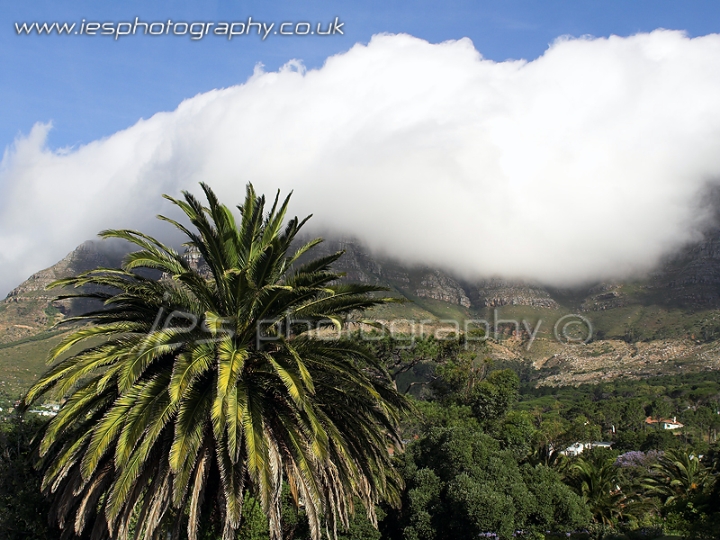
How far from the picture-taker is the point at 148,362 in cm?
921

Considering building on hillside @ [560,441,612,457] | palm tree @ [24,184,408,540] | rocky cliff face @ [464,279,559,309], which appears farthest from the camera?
rocky cliff face @ [464,279,559,309]

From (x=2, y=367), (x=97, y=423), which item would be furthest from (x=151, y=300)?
(x=2, y=367)

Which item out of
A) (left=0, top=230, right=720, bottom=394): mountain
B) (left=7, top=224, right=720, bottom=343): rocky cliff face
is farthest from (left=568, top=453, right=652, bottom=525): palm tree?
(left=7, top=224, right=720, bottom=343): rocky cliff face

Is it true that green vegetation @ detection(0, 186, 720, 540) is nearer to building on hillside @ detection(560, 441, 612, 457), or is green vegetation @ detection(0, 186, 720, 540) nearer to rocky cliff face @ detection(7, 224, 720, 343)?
building on hillside @ detection(560, 441, 612, 457)

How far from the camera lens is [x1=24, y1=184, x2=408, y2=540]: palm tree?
888cm

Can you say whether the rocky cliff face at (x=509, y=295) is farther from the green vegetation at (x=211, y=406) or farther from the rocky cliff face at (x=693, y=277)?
the green vegetation at (x=211, y=406)

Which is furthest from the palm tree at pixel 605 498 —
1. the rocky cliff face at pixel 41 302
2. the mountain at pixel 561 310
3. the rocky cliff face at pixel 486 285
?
the rocky cliff face at pixel 486 285

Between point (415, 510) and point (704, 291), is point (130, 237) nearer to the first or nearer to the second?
point (415, 510)

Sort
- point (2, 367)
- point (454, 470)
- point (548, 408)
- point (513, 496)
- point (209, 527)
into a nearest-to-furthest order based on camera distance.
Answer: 1. point (209, 527)
2. point (513, 496)
3. point (454, 470)
4. point (2, 367)
5. point (548, 408)

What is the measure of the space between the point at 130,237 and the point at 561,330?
166 metres

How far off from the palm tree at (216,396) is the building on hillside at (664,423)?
276 feet

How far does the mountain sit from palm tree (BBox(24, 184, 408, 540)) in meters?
95.1

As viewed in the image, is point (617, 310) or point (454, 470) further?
point (617, 310)

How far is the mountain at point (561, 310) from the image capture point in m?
132
